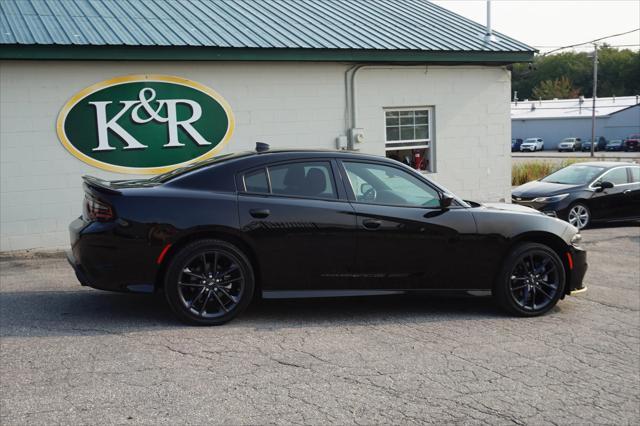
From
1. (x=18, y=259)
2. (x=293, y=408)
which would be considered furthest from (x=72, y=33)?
(x=293, y=408)

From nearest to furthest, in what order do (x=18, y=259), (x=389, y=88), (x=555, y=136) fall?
(x=18, y=259)
(x=389, y=88)
(x=555, y=136)

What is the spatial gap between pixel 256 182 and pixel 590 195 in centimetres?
1067

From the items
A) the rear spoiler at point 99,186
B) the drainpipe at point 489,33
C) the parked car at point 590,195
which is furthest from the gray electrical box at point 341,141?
the rear spoiler at point 99,186

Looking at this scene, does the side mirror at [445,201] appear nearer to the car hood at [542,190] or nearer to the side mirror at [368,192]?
the side mirror at [368,192]

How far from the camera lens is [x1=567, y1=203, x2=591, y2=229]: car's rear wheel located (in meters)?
15.3

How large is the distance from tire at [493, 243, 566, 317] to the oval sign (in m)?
6.03

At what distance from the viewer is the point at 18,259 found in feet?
33.9

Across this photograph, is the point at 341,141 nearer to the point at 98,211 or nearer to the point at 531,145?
the point at 98,211

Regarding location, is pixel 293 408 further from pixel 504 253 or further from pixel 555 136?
pixel 555 136

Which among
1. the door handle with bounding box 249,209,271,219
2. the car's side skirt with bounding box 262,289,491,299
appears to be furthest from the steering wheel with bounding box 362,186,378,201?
the door handle with bounding box 249,209,271,219

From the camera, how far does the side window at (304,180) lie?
6.83 m

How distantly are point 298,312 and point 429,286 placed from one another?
4.22ft

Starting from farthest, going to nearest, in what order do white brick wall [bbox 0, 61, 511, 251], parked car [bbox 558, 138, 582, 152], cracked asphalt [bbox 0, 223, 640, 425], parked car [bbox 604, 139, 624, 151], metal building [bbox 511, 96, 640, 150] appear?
1. metal building [bbox 511, 96, 640, 150]
2. parked car [bbox 558, 138, 582, 152]
3. parked car [bbox 604, 139, 624, 151]
4. white brick wall [bbox 0, 61, 511, 251]
5. cracked asphalt [bbox 0, 223, 640, 425]

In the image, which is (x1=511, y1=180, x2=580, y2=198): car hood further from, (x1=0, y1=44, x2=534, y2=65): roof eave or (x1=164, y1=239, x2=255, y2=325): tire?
(x1=164, y1=239, x2=255, y2=325): tire
